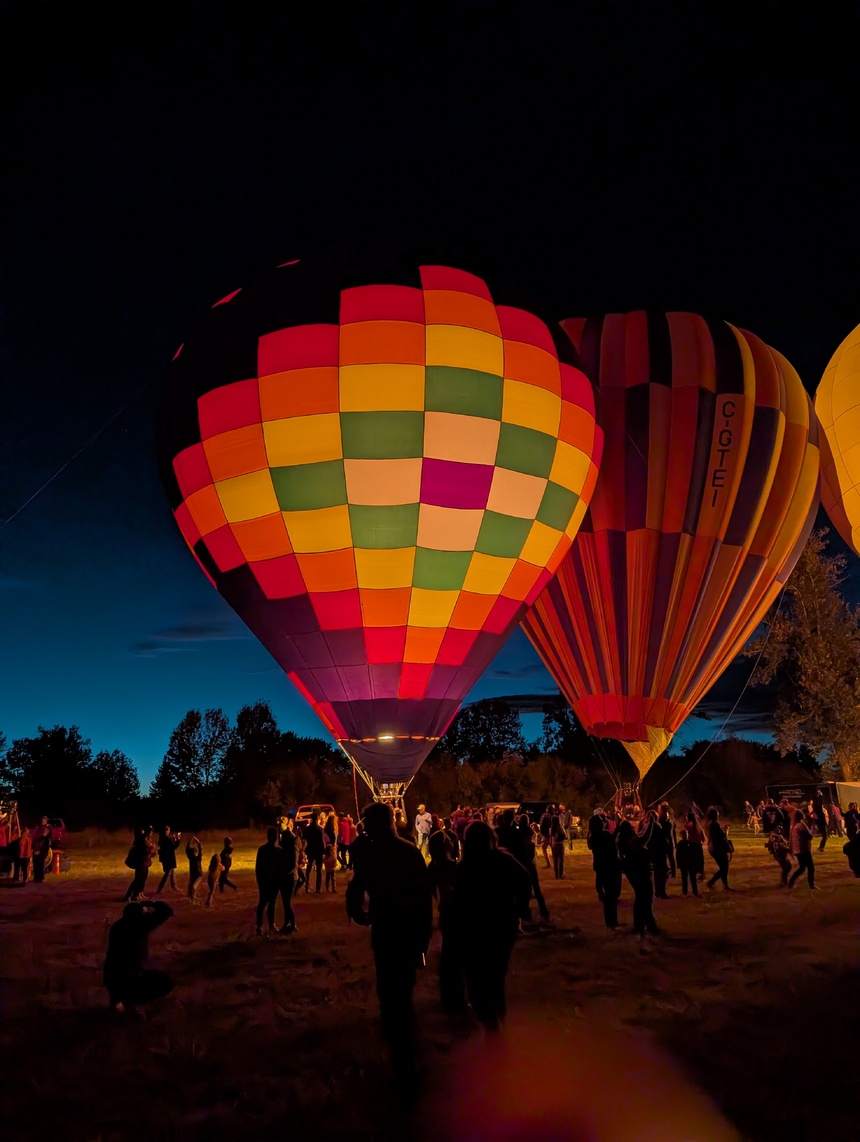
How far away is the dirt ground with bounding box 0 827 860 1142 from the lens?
11.6ft

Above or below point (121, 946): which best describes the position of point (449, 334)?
above

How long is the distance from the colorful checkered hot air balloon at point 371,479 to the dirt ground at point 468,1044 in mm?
3193

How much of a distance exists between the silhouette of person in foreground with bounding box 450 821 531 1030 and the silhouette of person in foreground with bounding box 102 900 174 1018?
1.76 metres

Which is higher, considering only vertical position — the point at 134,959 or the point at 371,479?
the point at 371,479

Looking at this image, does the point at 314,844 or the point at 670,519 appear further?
the point at 670,519

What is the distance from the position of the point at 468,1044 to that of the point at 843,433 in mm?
16767

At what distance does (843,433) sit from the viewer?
17828 millimetres

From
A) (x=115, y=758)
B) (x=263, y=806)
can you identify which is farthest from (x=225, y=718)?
(x=263, y=806)

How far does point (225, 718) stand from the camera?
65.1 meters

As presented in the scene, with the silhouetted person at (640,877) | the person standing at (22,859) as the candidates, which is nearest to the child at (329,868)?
the silhouetted person at (640,877)

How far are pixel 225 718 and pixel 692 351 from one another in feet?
187


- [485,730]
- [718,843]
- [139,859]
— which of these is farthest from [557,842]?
[485,730]

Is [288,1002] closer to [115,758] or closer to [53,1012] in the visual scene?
[53,1012]

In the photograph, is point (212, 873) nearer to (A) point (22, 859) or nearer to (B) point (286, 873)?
(B) point (286, 873)
